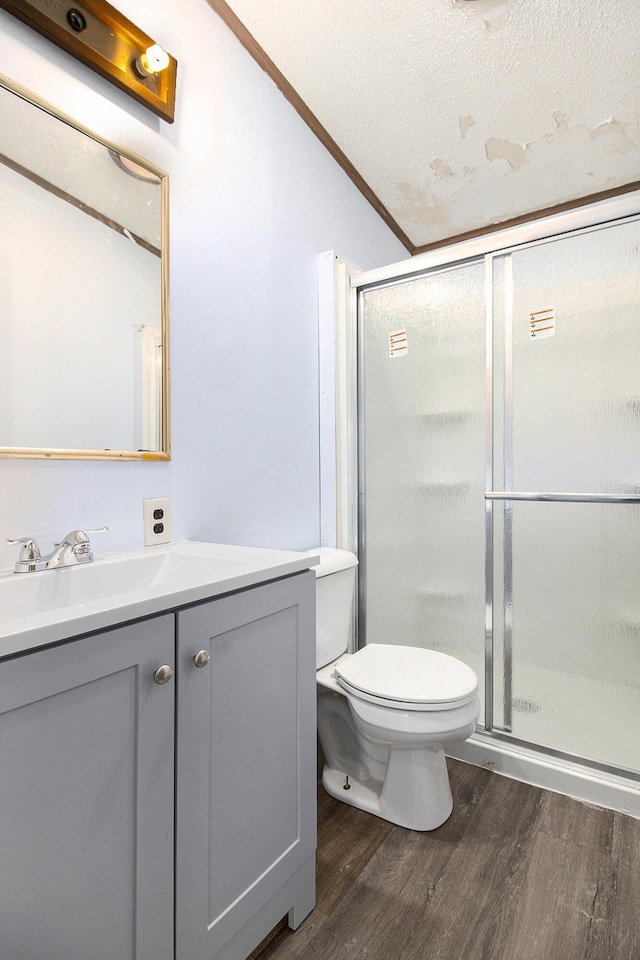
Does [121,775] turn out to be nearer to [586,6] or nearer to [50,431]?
[50,431]

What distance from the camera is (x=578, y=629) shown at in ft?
5.58

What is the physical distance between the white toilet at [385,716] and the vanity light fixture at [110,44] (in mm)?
1450

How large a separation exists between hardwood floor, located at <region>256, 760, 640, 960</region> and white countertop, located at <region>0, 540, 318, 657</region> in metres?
0.86

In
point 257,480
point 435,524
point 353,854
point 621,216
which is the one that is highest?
point 621,216

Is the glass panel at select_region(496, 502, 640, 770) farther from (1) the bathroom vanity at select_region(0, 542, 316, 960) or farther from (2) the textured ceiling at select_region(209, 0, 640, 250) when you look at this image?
(2) the textured ceiling at select_region(209, 0, 640, 250)

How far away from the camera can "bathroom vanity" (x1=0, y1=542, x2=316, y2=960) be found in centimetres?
69

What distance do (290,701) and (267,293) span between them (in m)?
1.35

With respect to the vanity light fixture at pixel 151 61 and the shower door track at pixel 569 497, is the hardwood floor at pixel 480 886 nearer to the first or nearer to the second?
the shower door track at pixel 569 497

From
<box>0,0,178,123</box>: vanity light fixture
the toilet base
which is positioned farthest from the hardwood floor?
<box>0,0,178,123</box>: vanity light fixture

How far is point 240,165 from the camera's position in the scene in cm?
170

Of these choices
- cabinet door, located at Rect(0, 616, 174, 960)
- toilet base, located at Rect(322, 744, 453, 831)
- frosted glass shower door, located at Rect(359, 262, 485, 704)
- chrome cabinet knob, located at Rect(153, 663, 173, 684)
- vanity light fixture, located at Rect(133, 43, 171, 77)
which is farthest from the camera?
frosted glass shower door, located at Rect(359, 262, 485, 704)

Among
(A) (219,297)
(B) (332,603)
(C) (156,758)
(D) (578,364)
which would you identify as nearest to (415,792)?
(B) (332,603)

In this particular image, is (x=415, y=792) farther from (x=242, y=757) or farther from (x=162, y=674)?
(x=162, y=674)

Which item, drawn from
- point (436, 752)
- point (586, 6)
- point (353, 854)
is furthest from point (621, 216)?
point (353, 854)
